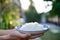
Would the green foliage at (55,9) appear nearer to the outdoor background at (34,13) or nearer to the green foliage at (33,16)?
the outdoor background at (34,13)

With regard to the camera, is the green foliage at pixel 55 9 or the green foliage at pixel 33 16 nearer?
the green foliage at pixel 33 16

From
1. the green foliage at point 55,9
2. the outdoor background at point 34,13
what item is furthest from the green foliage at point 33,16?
the green foliage at point 55,9

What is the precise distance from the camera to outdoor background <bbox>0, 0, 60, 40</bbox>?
1050 mm

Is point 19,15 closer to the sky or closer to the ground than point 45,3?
closer to the ground

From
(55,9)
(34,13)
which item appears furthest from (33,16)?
(55,9)

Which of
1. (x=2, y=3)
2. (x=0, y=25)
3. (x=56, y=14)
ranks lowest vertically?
(x=0, y=25)

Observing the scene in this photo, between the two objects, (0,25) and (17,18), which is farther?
(17,18)

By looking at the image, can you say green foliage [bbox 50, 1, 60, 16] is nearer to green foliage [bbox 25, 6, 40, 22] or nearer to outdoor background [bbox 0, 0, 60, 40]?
outdoor background [bbox 0, 0, 60, 40]

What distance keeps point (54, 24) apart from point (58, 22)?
2.3 inches

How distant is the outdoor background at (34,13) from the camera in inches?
41.4

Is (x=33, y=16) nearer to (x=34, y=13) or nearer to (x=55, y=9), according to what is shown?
(x=34, y=13)

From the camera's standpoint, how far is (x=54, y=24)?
122cm

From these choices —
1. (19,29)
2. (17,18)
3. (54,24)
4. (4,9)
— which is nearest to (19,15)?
(17,18)

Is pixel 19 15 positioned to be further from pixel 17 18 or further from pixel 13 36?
pixel 13 36
